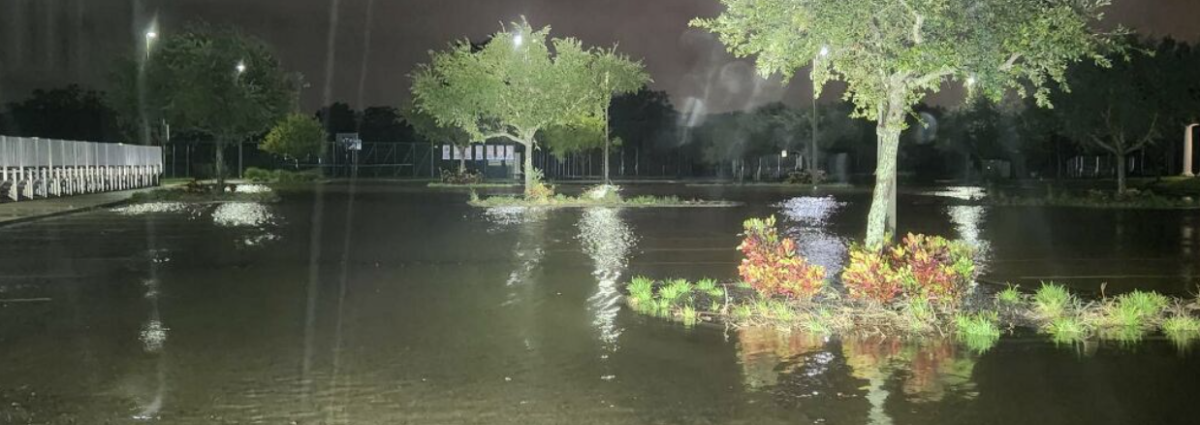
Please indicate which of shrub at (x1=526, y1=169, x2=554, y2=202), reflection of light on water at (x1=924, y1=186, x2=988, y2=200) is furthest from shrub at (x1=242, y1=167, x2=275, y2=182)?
reflection of light on water at (x1=924, y1=186, x2=988, y2=200)

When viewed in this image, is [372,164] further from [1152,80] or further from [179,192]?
[1152,80]

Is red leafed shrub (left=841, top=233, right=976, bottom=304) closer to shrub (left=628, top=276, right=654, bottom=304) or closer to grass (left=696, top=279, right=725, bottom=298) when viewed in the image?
grass (left=696, top=279, right=725, bottom=298)

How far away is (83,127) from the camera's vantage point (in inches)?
3538

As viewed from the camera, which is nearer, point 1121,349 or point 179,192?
point 1121,349

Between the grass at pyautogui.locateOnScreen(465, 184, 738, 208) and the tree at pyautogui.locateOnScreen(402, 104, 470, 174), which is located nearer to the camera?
the grass at pyautogui.locateOnScreen(465, 184, 738, 208)

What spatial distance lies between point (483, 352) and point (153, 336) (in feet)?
10.3

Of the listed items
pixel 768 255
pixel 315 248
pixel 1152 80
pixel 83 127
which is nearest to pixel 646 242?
pixel 315 248

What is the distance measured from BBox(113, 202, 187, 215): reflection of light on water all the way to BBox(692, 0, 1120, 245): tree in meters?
24.2

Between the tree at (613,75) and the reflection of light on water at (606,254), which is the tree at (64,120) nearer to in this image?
the tree at (613,75)

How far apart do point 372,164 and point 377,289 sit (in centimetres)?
7736

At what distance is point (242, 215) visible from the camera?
94.9 feet

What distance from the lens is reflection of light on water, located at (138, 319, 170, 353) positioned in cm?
880

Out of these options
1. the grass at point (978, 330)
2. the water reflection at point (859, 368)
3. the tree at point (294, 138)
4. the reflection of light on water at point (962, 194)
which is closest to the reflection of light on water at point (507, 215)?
the grass at point (978, 330)

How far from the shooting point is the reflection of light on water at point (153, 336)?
880cm
